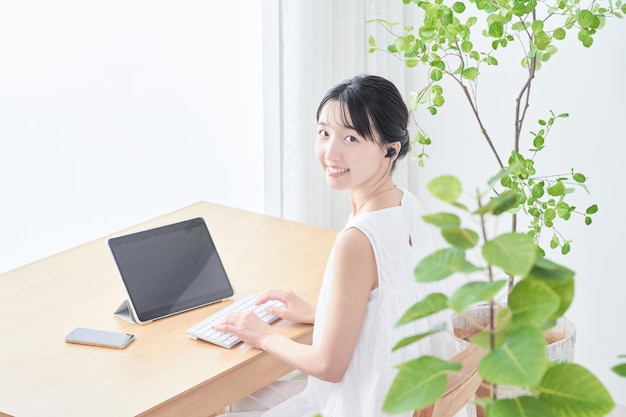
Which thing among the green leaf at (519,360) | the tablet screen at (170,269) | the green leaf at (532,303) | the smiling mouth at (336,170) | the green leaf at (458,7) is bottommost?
the tablet screen at (170,269)

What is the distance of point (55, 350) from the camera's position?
5.94 feet

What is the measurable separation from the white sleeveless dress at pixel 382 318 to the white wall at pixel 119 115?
1.26 m

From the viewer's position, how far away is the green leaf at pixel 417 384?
21.7 inches

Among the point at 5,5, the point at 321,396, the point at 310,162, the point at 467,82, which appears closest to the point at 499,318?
the point at 321,396

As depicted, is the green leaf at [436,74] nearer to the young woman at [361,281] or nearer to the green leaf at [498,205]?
the young woman at [361,281]

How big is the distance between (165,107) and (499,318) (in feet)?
8.20

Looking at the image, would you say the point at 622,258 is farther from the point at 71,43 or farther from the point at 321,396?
the point at 71,43

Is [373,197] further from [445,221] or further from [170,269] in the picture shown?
[445,221]

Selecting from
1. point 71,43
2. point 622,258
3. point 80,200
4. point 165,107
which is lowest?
point 622,258

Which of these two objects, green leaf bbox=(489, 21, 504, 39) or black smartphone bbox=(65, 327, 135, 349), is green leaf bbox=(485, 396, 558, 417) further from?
green leaf bbox=(489, 21, 504, 39)

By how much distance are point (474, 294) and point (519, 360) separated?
6 centimetres

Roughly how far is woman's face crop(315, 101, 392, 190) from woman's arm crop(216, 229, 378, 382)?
0.52ft

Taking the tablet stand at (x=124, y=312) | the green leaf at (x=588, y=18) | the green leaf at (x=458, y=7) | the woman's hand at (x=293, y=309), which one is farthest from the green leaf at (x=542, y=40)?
the tablet stand at (x=124, y=312)

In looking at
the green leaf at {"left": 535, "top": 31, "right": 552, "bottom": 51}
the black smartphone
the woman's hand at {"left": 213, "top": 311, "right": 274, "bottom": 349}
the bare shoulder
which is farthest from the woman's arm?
the green leaf at {"left": 535, "top": 31, "right": 552, "bottom": 51}
